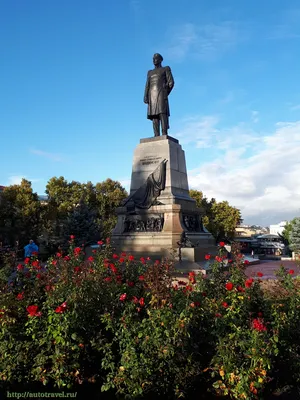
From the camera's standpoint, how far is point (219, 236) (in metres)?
48.9

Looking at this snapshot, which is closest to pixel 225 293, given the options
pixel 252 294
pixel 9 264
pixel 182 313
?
pixel 252 294

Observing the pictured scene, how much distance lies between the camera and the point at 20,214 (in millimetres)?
32656

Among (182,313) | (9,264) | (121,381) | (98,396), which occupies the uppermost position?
(9,264)

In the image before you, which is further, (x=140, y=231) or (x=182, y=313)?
(x=140, y=231)

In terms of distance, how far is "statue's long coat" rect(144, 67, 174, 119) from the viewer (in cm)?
1560

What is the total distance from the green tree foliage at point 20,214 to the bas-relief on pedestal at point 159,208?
18911 millimetres

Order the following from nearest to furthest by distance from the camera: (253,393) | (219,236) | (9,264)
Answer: (253,393), (9,264), (219,236)

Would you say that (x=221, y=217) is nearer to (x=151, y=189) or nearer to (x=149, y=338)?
(x=151, y=189)

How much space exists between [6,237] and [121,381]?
29.3 m

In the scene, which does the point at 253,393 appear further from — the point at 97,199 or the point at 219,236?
the point at 219,236

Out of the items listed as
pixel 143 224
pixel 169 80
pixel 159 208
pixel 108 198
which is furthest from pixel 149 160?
pixel 108 198

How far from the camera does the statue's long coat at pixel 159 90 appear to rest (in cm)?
1560

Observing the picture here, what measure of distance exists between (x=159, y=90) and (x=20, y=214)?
70.7ft

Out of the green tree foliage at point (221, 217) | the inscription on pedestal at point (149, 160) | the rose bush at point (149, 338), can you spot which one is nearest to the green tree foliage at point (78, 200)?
the green tree foliage at point (221, 217)
